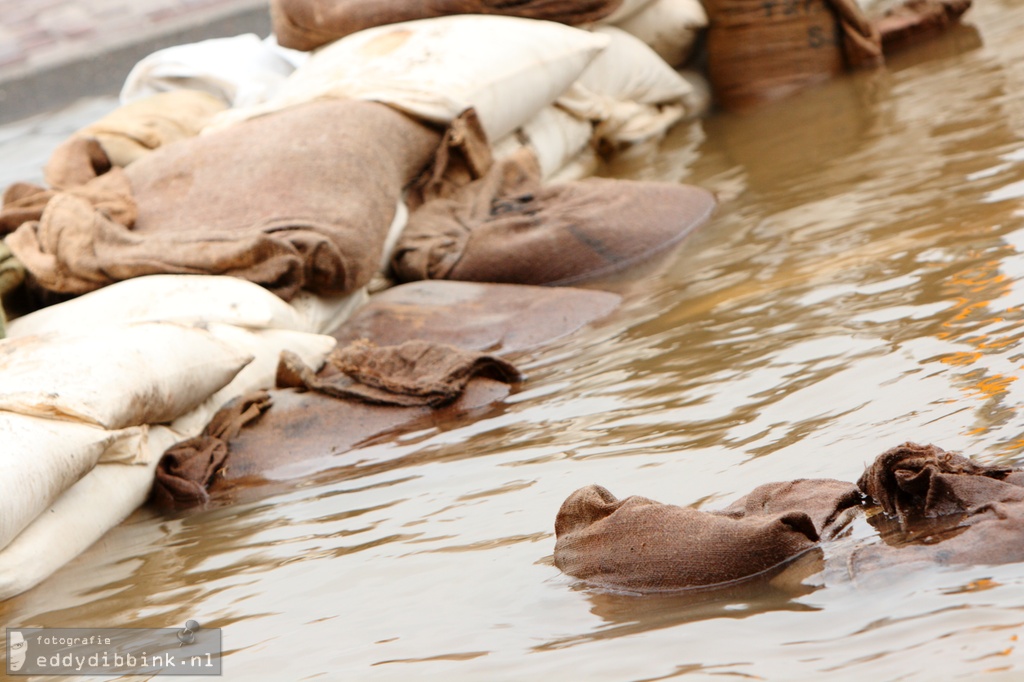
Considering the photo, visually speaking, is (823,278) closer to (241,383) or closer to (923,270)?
(923,270)

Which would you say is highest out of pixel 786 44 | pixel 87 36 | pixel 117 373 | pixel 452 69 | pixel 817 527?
pixel 87 36

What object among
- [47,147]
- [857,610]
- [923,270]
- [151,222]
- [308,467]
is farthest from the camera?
[47,147]

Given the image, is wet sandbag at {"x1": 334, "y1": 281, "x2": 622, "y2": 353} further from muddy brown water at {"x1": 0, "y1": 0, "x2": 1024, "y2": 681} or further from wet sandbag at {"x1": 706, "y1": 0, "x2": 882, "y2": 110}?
wet sandbag at {"x1": 706, "y1": 0, "x2": 882, "y2": 110}

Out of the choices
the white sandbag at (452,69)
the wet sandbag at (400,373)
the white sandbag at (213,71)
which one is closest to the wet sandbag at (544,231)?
the white sandbag at (452,69)

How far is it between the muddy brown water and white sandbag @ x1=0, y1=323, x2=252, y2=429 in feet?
0.92

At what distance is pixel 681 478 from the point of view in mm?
2318

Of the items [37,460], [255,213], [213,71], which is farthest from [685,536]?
[213,71]

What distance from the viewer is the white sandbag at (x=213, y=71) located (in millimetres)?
6148

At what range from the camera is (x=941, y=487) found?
183 centimetres

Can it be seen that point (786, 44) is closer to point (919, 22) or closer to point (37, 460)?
point (919, 22)

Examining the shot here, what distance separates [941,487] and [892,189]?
2607mm

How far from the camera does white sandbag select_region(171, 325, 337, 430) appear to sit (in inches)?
130

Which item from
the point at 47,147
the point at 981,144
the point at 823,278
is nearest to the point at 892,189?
the point at 981,144

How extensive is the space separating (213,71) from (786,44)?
113 inches
